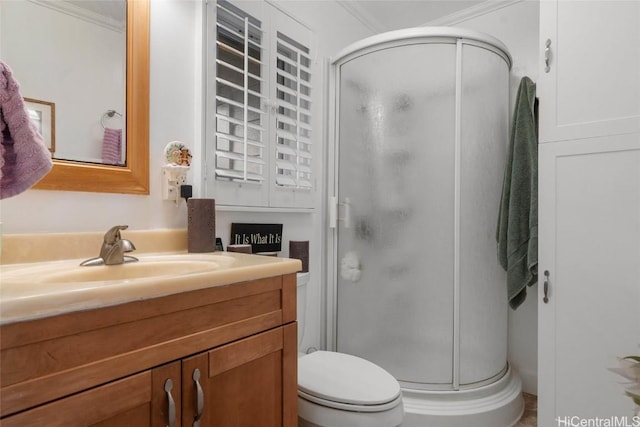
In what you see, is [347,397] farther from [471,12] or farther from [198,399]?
[471,12]

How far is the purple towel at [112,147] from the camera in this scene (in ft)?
3.70

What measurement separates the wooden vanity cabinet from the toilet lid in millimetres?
208

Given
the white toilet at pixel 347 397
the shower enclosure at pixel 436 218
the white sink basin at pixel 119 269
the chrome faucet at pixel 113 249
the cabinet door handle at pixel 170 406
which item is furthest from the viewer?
the shower enclosure at pixel 436 218

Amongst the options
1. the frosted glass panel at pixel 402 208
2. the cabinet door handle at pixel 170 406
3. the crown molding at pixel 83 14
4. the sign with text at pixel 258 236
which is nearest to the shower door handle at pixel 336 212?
the frosted glass panel at pixel 402 208

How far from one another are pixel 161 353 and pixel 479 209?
5.14 ft

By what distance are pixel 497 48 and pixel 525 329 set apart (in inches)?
62.2

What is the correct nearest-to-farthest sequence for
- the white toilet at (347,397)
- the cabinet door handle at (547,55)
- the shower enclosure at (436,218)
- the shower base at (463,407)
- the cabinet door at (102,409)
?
the cabinet door at (102,409)
the white toilet at (347,397)
the cabinet door handle at (547,55)
the shower base at (463,407)
the shower enclosure at (436,218)

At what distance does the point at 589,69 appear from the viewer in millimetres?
1295

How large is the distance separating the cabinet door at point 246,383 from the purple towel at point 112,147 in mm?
727

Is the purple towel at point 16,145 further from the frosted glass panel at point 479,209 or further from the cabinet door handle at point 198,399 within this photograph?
the frosted glass panel at point 479,209

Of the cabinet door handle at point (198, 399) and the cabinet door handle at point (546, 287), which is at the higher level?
the cabinet door handle at point (546, 287)

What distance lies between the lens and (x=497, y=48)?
1798mm

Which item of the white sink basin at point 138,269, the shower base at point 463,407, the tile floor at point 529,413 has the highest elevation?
the white sink basin at point 138,269

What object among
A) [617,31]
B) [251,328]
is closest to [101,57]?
[251,328]
